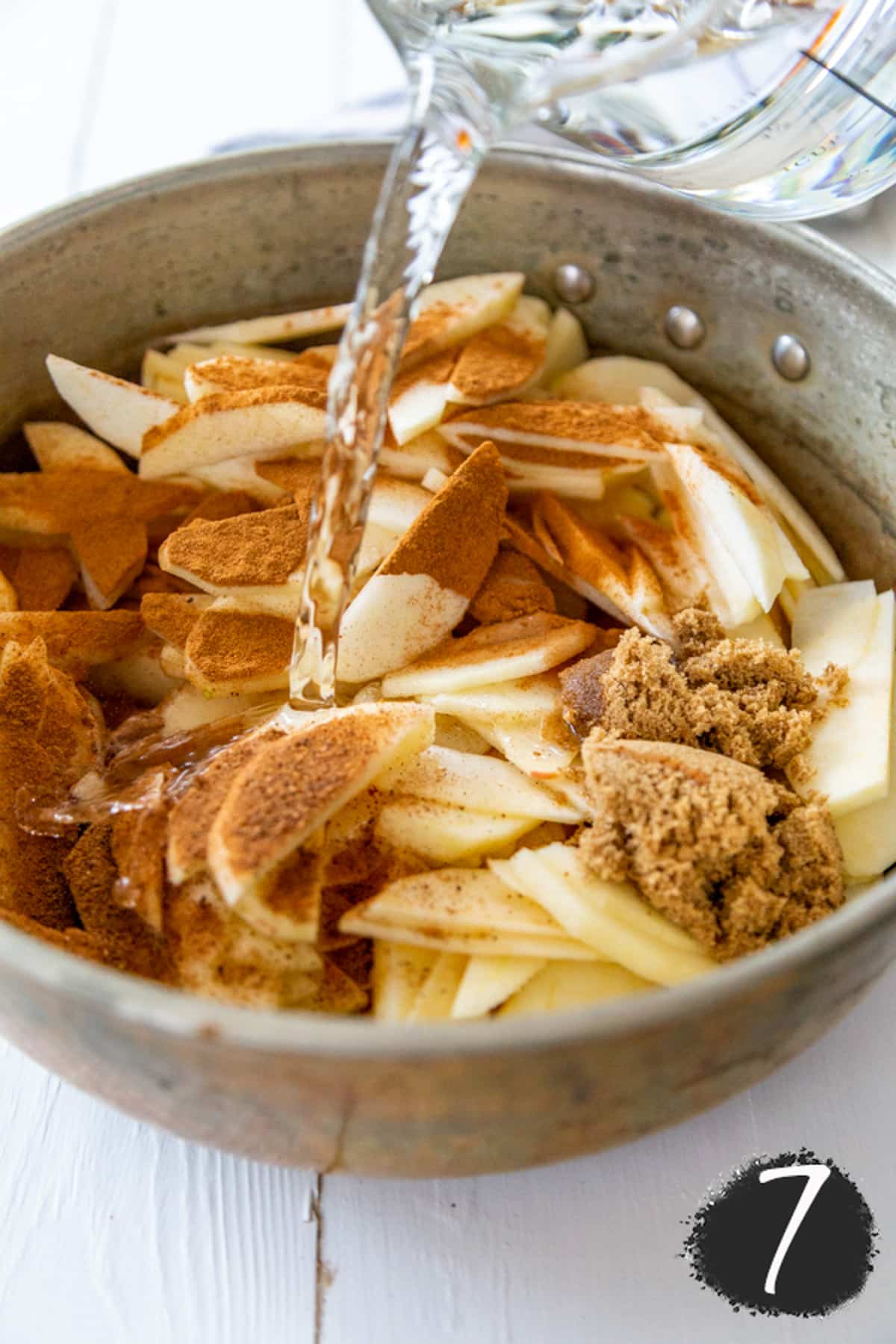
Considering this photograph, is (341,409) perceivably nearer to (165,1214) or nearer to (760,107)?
(760,107)

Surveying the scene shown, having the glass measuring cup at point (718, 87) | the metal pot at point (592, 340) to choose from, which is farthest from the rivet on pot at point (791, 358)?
the glass measuring cup at point (718, 87)

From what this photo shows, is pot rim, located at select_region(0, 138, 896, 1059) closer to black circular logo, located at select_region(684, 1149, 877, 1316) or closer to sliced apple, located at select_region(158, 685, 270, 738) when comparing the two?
black circular logo, located at select_region(684, 1149, 877, 1316)

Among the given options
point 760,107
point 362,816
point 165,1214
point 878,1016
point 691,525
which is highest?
point 760,107

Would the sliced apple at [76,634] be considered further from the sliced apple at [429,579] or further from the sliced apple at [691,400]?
the sliced apple at [691,400]

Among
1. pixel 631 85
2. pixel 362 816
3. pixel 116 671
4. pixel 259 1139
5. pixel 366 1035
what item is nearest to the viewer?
pixel 366 1035

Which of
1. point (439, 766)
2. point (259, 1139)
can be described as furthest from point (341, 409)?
point (259, 1139)

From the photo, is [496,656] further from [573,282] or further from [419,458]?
[573,282]
